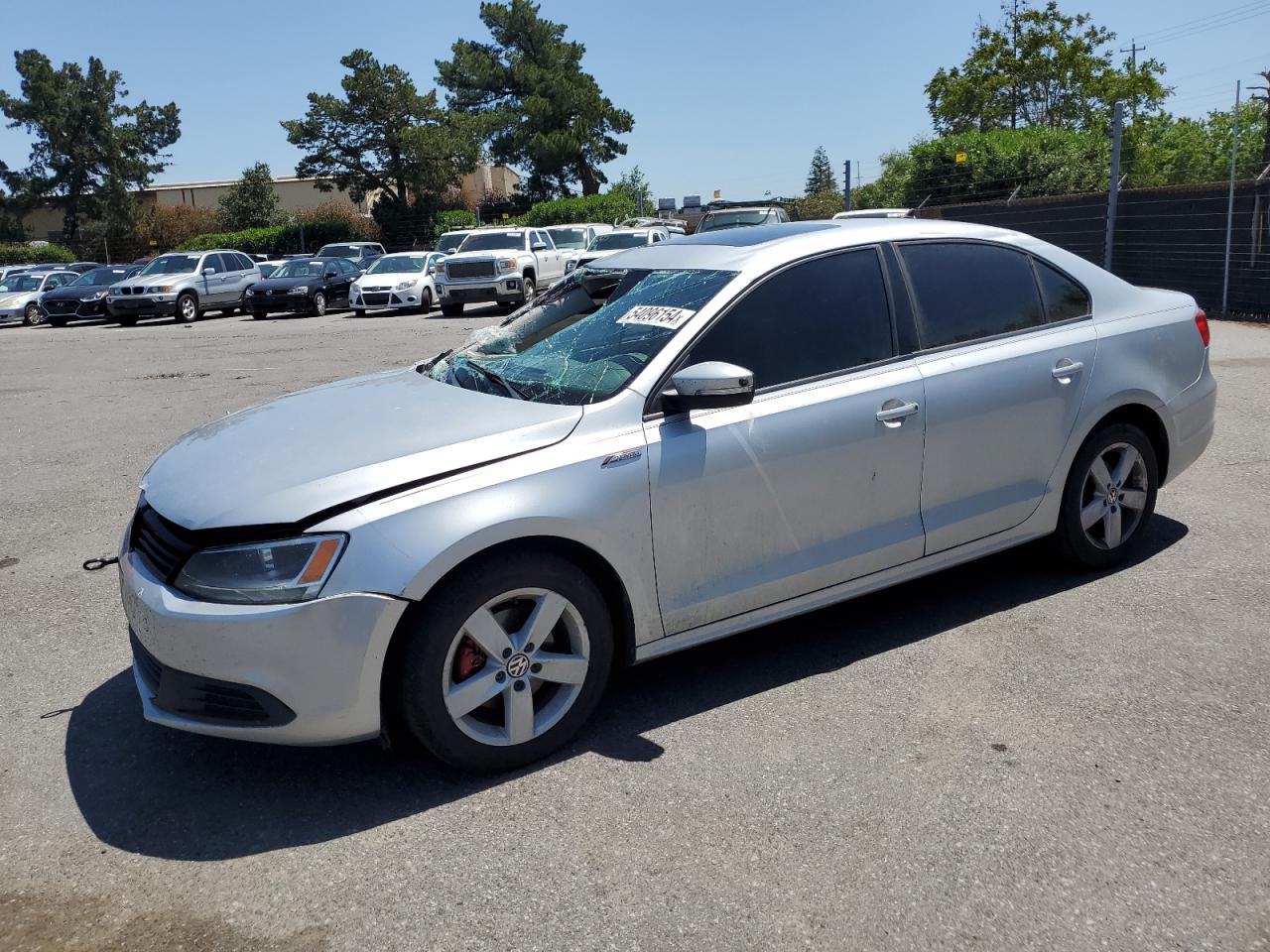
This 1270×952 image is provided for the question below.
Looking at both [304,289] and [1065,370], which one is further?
[304,289]

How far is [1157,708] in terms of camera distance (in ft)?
12.6

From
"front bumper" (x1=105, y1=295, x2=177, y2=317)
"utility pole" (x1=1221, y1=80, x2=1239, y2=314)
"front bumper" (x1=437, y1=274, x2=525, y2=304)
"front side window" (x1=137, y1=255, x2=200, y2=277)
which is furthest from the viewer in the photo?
"front side window" (x1=137, y1=255, x2=200, y2=277)

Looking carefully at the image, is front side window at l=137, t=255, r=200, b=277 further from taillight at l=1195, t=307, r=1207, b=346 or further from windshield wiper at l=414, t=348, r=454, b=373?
taillight at l=1195, t=307, r=1207, b=346

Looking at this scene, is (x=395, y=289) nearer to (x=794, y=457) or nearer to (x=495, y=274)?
(x=495, y=274)

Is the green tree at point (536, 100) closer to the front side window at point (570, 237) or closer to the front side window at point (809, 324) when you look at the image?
the front side window at point (570, 237)

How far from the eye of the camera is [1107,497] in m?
5.06

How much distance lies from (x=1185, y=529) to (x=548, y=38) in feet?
212

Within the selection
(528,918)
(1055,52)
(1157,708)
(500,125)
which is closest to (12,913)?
(528,918)

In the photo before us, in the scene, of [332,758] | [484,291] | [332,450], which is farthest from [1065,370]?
[484,291]

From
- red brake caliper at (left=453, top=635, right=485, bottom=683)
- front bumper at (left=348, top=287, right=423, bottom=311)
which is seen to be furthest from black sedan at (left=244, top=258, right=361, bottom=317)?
red brake caliper at (left=453, top=635, right=485, bottom=683)

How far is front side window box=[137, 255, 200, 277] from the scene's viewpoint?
28.4 m

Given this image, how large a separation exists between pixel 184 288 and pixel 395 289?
5.85 meters

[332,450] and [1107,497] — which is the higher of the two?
[332,450]

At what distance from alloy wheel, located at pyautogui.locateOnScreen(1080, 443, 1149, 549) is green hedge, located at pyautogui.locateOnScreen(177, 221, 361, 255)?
58858mm
